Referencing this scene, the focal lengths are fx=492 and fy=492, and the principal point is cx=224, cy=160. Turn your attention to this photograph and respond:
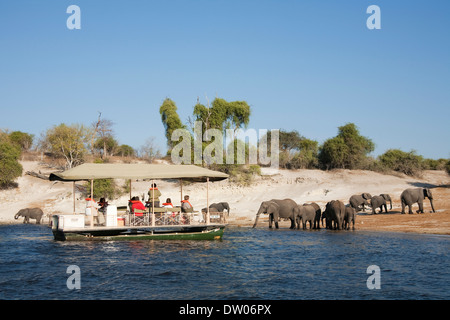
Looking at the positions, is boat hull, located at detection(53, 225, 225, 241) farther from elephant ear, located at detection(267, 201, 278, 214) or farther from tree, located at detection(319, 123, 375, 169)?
tree, located at detection(319, 123, 375, 169)

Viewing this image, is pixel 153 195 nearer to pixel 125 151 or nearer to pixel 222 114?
pixel 222 114

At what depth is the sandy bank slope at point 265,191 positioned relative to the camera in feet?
126

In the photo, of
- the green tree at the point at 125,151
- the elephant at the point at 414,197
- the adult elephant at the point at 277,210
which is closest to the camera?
the adult elephant at the point at 277,210

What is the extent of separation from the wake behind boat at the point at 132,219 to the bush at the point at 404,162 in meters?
36.2

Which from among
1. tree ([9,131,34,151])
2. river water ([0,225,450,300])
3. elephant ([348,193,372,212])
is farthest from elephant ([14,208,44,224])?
tree ([9,131,34,151])

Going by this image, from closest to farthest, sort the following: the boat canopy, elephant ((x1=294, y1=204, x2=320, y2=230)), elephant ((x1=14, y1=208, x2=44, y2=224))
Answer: the boat canopy, elephant ((x1=294, y1=204, x2=320, y2=230)), elephant ((x1=14, y1=208, x2=44, y2=224))

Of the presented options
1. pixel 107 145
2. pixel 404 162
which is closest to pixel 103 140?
pixel 107 145

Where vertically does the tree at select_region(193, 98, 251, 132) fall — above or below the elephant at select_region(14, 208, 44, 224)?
above

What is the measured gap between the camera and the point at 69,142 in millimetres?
57562

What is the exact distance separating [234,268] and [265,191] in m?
29.0

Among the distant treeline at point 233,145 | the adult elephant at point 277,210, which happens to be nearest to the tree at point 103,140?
the distant treeline at point 233,145

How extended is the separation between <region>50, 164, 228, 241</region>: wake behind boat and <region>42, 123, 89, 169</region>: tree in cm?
3368

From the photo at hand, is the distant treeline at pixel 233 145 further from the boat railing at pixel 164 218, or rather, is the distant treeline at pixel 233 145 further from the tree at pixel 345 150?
the boat railing at pixel 164 218

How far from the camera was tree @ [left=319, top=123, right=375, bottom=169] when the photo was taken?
53.9m
